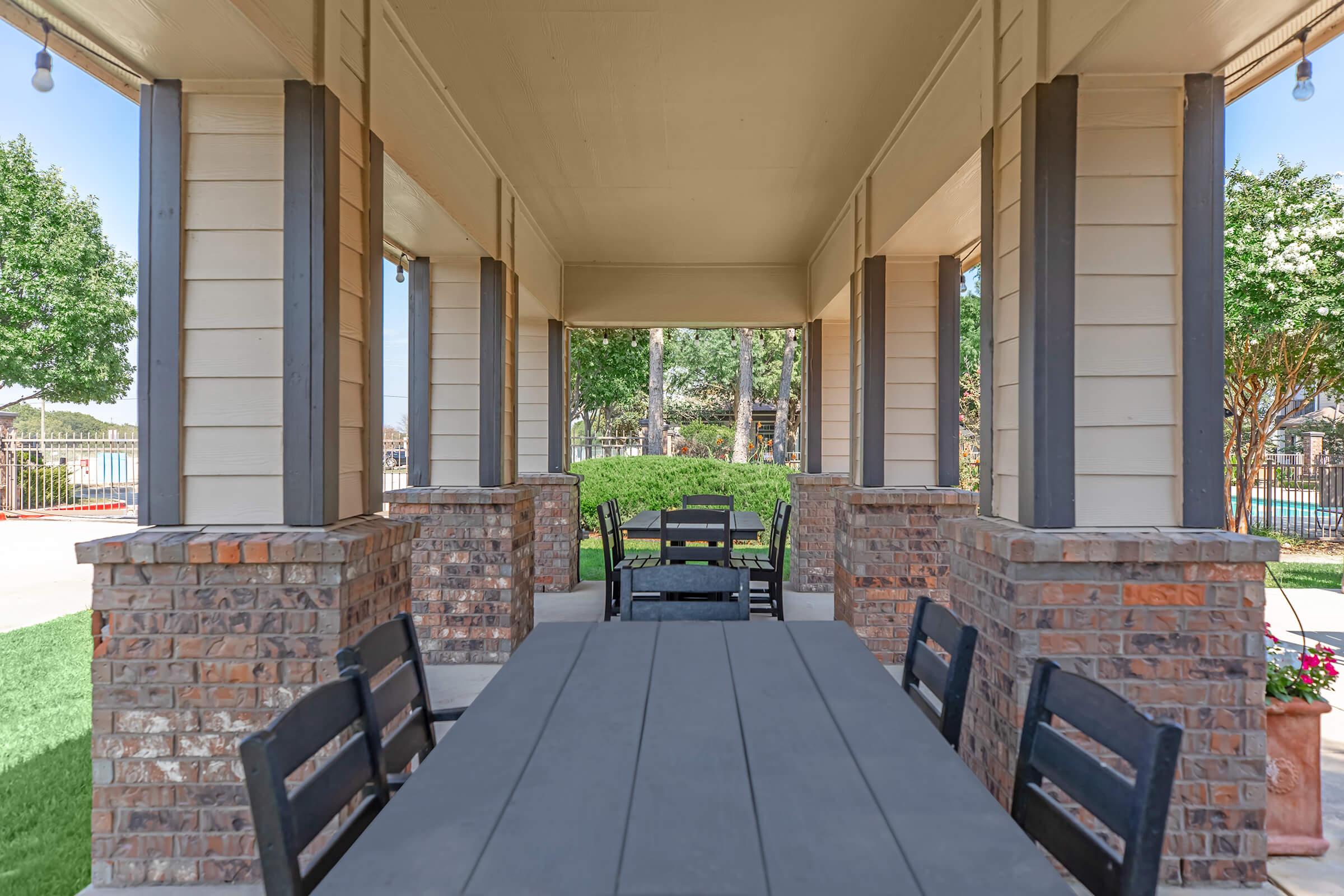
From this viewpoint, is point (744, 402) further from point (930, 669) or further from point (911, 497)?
point (930, 669)

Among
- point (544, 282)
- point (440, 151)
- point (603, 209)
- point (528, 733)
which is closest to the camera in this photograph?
Answer: point (528, 733)

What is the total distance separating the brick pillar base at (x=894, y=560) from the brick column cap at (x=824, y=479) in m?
2.15

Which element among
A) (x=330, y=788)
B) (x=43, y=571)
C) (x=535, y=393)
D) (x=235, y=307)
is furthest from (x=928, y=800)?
(x=43, y=571)

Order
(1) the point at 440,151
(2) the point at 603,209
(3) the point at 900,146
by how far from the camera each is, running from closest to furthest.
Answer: (1) the point at 440,151
(3) the point at 900,146
(2) the point at 603,209

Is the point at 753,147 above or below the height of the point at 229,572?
above

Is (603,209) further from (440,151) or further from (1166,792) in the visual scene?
(1166,792)

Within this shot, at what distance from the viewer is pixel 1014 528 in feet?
7.95

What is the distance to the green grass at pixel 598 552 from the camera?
8.05m

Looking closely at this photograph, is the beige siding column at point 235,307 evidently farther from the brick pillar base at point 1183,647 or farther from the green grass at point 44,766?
the brick pillar base at point 1183,647

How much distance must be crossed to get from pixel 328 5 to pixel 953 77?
2436mm

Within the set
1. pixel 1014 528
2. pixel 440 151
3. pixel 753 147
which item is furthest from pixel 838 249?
pixel 1014 528

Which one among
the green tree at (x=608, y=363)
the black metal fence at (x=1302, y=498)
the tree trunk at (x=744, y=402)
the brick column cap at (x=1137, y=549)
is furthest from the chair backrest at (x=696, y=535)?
the tree trunk at (x=744, y=402)

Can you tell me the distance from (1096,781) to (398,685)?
1394 millimetres

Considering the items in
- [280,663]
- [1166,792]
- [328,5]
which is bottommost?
[280,663]
